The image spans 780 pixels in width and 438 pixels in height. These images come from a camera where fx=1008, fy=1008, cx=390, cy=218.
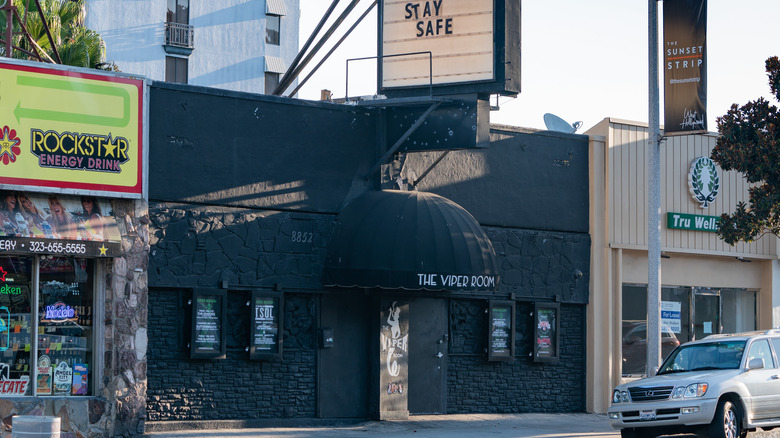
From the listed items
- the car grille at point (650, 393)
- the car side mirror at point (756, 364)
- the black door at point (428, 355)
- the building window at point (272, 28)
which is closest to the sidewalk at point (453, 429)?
the black door at point (428, 355)

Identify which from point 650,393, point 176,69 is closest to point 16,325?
point 650,393

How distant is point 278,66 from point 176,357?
31.7 m

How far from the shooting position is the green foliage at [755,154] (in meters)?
18.8

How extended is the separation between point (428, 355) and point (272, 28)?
1223 inches

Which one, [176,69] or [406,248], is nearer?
[406,248]

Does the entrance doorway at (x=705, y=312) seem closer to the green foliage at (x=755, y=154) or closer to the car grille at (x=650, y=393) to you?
the green foliage at (x=755, y=154)

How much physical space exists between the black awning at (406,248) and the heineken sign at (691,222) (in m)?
6.47

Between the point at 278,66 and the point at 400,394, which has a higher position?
the point at 278,66

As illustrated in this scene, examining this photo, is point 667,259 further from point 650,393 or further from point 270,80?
point 270,80

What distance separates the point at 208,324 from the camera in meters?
17.6

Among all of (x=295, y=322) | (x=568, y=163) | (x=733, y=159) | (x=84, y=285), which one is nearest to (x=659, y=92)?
(x=733, y=159)

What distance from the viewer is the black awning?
1778 cm

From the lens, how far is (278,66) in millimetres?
47500

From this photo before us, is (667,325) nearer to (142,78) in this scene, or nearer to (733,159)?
(733,159)
